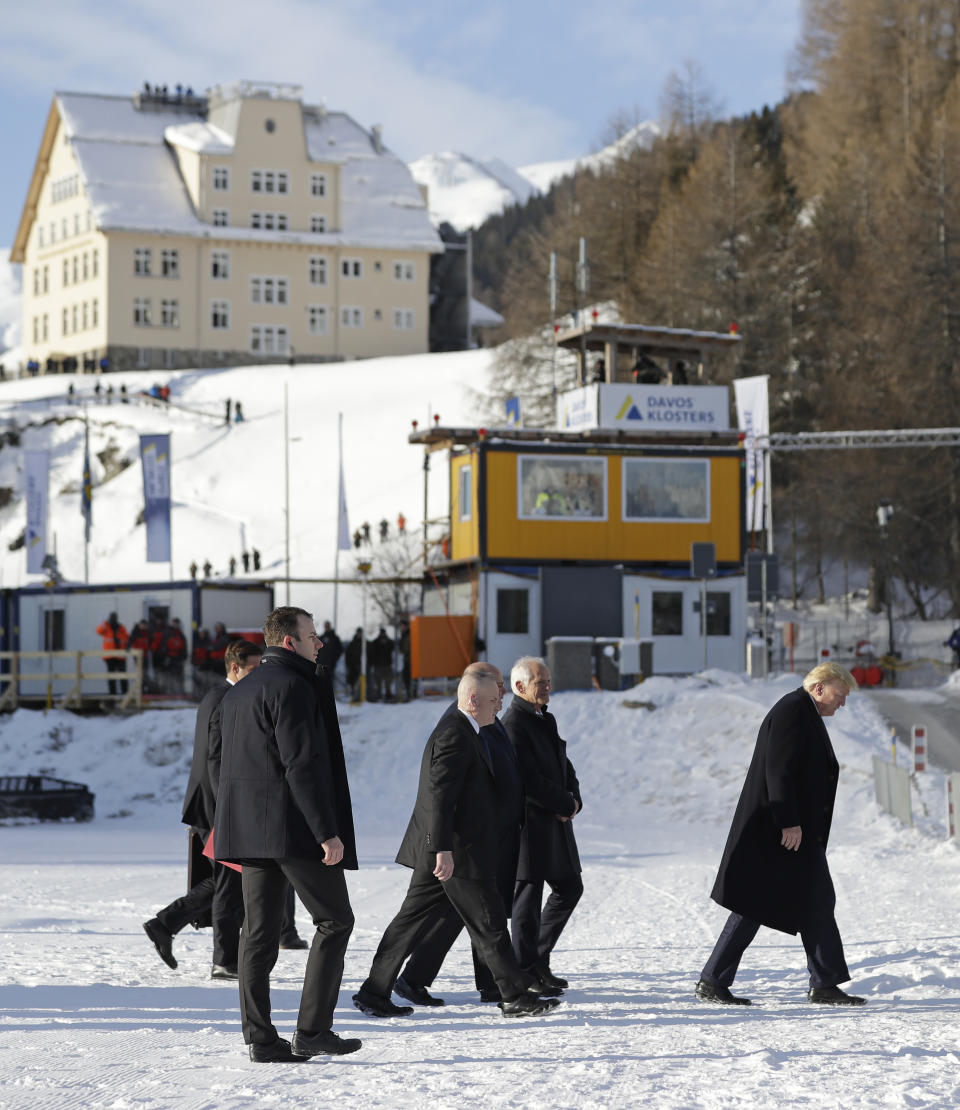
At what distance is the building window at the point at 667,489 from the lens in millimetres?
31312

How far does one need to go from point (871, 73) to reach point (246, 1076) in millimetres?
70359

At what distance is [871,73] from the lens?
71.0m

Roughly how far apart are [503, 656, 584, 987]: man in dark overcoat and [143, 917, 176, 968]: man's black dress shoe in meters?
1.90

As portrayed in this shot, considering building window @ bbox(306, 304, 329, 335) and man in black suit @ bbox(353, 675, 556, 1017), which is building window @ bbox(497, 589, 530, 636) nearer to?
man in black suit @ bbox(353, 675, 556, 1017)

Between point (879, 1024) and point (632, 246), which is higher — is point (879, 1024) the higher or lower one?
the lower one

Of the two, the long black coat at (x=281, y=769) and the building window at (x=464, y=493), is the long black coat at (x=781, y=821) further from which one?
the building window at (x=464, y=493)

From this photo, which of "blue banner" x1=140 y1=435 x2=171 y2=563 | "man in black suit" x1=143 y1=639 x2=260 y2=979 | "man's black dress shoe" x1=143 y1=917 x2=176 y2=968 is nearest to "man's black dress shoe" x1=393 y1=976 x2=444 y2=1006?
"man in black suit" x1=143 y1=639 x2=260 y2=979

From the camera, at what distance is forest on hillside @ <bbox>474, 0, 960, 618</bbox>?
46.2 metres

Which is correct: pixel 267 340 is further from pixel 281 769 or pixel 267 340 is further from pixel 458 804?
pixel 281 769

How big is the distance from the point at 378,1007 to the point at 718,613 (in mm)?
23936

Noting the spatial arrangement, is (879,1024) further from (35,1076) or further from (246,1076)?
(35,1076)

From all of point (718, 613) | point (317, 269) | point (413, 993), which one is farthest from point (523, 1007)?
point (317, 269)

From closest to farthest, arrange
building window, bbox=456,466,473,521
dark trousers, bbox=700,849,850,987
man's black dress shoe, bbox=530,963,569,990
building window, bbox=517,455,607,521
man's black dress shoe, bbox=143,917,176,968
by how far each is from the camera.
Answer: dark trousers, bbox=700,849,850,987 → man's black dress shoe, bbox=530,963,569,990 → man's black dress shoe, bbox=143,917,176,968 → building window, bbox=517,455,607,521 → building window, bbox=456,466,473,521

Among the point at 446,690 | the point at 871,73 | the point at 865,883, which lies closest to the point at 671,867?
the point at 865,883
